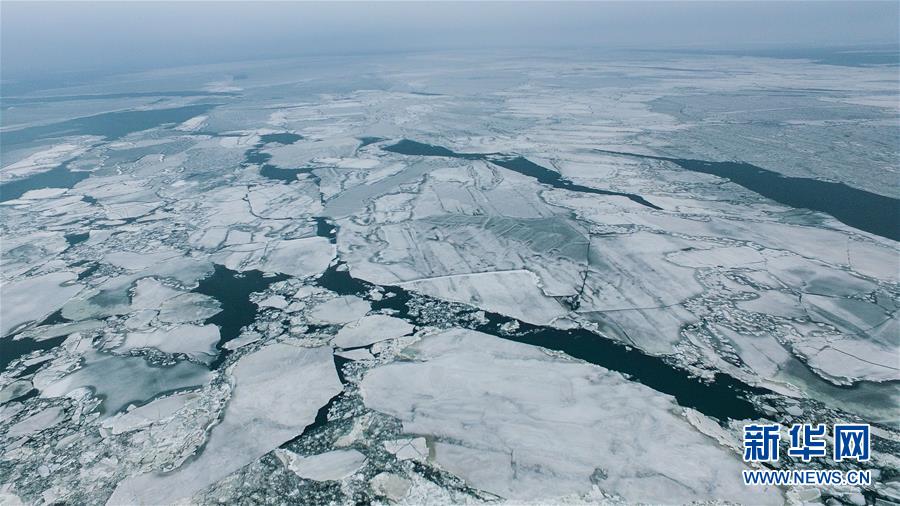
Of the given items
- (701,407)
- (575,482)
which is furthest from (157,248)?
(701,407)

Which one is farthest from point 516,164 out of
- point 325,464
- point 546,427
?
point 325,464

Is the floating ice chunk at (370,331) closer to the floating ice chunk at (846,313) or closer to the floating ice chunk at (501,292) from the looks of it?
→ the floating ice chunk at (501,292)

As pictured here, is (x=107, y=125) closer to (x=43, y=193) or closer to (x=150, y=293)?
(x=43, y=193)

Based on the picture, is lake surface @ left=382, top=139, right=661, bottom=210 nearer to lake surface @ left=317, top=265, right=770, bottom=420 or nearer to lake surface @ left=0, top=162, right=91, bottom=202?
lake surface @ left=317, top=265, right=770, bottom=420

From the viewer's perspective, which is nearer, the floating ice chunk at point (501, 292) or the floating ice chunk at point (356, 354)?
the floating ice chunk at point (356, 354)

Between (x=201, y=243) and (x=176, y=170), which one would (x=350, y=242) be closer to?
(x=201, y=243)

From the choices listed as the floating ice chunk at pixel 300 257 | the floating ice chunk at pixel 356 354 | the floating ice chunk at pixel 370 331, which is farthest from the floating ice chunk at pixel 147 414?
the floating ice chunk at pixel 300 257

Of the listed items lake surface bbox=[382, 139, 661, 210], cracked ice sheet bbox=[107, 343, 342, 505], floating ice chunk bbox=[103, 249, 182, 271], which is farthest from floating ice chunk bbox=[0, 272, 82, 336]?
lake surface bbox=[382, 139, 661, 210]
